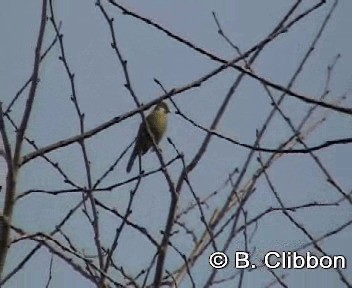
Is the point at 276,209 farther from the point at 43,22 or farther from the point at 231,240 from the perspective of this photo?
the point at 43,22

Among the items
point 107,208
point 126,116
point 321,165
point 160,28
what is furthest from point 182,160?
point 160,28

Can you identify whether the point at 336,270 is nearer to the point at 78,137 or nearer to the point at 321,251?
the point at 321,251

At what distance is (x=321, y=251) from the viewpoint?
5.95 ft

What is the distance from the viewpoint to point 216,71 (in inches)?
54.9

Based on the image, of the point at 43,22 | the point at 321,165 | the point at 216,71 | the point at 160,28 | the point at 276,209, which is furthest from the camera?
the point at 276,209

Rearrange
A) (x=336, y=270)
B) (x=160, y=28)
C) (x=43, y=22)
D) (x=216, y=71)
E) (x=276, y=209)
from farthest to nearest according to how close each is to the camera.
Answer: (x=276, y=209) < (x=336, y=270) < (x=43, y=22) < (x=216, y=71) < (x=160, y=28)

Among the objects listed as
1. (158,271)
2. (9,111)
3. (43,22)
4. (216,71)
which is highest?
(9,111)

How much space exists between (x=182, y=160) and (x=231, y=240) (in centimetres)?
31

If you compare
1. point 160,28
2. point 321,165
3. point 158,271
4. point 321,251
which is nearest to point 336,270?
point 321,251

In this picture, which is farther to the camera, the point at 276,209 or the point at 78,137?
the point at 276,209

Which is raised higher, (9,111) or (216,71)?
(9,111)
